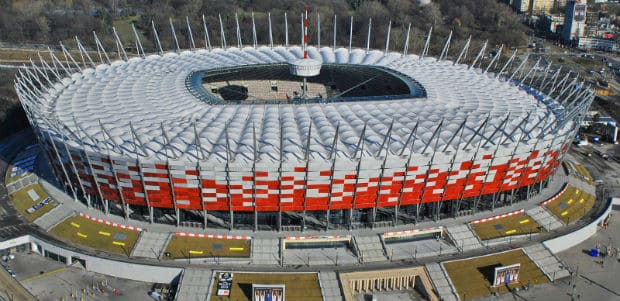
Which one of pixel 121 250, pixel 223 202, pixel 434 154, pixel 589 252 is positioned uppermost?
pixel 434 154

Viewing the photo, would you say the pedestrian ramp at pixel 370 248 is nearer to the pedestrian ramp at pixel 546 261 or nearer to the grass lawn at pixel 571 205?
the pedestrian ramp at pixel 546 261

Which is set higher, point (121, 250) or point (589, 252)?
point (121, 250)

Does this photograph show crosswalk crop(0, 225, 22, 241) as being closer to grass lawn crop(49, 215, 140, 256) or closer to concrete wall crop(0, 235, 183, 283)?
grass lawn crop(49, 215, 140, 256)

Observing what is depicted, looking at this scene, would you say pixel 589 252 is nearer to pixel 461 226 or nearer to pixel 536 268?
pixel 536 268

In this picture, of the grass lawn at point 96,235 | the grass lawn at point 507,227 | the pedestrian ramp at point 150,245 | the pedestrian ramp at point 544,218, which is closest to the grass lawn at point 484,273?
the grass lawn at point 507,227

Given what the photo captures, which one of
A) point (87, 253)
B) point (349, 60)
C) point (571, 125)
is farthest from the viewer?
point (349, 60)

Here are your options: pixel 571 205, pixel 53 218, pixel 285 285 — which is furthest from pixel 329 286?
pixel 571 205

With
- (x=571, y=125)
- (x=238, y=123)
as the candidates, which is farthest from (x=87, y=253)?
(x=571, y=125)

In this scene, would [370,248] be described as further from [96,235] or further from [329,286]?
[96,235]
